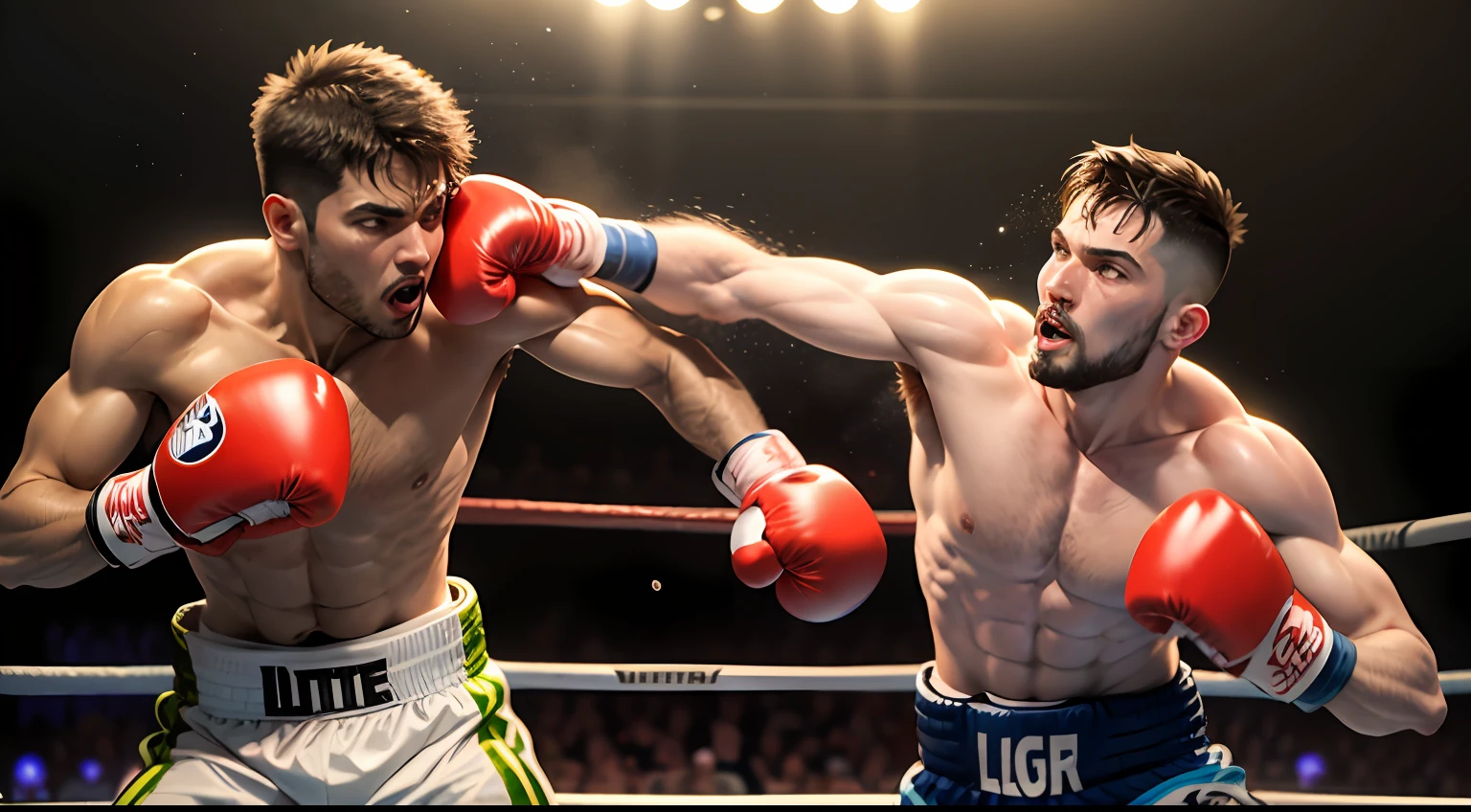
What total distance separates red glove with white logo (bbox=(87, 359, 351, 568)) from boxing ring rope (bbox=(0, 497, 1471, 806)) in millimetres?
988

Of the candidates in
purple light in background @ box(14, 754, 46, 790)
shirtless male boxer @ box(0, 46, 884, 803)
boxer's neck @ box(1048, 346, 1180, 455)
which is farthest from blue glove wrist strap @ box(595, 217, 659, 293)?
purple light in background @ box(14, 754, 46, 790)

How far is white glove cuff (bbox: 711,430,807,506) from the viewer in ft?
6.29

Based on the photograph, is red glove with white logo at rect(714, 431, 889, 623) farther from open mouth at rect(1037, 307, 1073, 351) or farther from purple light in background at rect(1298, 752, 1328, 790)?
purple light in background at rect(1298, 752, 1328, 790)

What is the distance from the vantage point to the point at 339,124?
170 cm

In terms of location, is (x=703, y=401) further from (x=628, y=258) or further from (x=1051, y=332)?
(x=1051, y=332)

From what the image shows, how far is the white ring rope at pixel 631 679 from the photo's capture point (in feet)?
8.12

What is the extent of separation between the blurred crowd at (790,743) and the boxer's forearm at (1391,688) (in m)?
1.17

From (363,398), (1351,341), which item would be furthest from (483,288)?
(1351,341)

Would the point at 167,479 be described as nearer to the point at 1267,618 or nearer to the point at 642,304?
the point at 642,304

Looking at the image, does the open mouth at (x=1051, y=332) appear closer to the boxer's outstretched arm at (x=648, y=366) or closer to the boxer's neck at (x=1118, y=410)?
the boxer's neck at (x=1118, y=410)

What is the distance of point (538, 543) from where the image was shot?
2.87 m

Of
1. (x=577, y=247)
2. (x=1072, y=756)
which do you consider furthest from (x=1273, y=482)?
(x=577, y=247)

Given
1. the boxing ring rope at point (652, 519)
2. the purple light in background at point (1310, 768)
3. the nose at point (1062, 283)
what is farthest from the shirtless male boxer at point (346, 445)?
the purple light in background at point (1310, 768)

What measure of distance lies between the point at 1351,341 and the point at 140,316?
2761 millimetres
